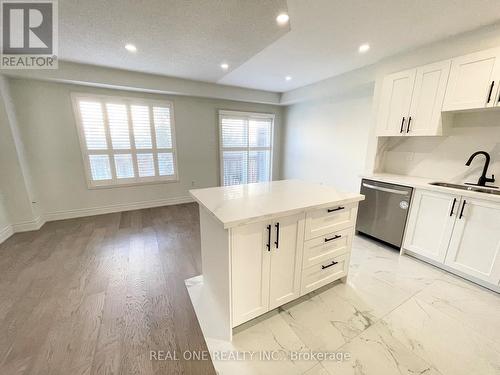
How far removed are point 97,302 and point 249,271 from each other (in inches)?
58.2

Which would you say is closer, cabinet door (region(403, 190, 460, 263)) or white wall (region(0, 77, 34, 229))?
cabinet door (region(403, 190, 460, 263))

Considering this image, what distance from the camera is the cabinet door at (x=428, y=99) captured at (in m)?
2.14

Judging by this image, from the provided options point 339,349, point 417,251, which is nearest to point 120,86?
point 339,349

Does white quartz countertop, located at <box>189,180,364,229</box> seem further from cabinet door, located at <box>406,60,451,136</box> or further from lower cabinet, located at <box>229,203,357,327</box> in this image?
cabinet door, located at <box>406,60,451,136</box>

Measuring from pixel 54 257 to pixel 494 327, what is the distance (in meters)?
4.40

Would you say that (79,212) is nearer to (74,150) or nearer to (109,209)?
(109,209)

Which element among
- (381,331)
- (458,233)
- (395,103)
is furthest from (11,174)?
(458,233)

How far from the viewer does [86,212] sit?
3625mm

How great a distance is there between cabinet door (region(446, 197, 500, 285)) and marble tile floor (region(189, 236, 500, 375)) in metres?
0.19

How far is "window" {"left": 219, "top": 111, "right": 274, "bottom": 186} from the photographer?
4641mm

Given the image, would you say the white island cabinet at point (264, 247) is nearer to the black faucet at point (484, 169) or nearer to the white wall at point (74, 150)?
the black faucet at point (484, 169)

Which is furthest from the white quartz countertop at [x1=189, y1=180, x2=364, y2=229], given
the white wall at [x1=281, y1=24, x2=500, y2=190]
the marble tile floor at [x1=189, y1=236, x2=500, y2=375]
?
the white wall at [x1=281, y1=24, x2=500, y2=190]

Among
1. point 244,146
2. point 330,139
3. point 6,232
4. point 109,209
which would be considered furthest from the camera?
point 244,146

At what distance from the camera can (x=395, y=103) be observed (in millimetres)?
2549
